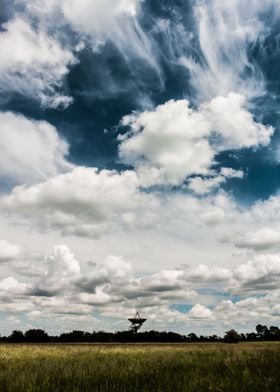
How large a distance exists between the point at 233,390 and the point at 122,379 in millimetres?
3612

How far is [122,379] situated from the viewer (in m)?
11.3

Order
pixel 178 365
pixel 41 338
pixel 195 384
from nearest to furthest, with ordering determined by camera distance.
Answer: pixel 195 384
pixel 178 365
pixel 41 338

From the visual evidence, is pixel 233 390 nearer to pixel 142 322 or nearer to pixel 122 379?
pixel 122 379

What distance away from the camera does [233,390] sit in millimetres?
8906

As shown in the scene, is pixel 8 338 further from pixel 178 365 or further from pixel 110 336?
pixel 178 365

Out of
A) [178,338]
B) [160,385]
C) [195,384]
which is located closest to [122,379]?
[160,385]

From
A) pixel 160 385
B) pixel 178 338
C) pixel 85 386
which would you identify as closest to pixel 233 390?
pixel 160 385

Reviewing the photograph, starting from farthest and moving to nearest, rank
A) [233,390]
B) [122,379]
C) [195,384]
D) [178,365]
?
[178,365] < [122,379] < [195,384] < [233,390]

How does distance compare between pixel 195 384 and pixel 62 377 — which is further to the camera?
pixel 62 377

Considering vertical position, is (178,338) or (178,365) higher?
(178,338)

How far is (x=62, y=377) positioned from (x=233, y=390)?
17.0 ft

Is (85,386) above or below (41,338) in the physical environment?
below

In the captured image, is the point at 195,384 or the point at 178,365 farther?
the point at 178,365

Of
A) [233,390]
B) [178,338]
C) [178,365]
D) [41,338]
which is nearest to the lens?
[233,390]
